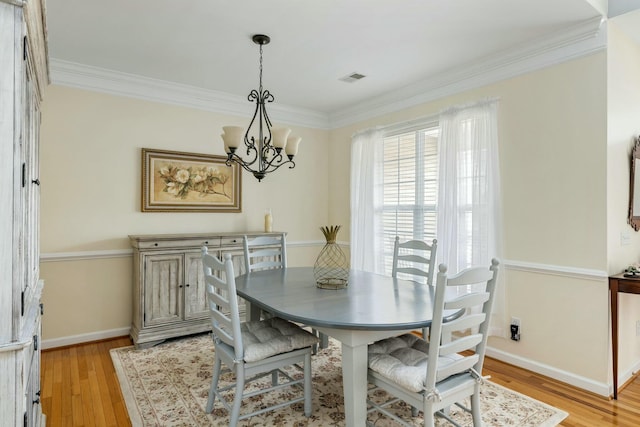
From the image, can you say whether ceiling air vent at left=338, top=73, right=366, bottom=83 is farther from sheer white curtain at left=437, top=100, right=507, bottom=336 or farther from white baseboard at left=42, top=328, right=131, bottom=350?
white baseboard at left=42, top=328, right=131, bottom=350

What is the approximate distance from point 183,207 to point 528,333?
3.53 m

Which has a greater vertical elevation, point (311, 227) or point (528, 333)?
point (311, 227)

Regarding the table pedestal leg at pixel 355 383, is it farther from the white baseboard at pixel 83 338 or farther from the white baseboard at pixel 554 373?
the white baseboard at pixel 83 338

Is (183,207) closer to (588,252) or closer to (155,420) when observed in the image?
(155,420)

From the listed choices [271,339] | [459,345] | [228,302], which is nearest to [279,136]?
[228,302]

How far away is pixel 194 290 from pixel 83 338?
113cm

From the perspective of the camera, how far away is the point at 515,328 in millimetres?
3090

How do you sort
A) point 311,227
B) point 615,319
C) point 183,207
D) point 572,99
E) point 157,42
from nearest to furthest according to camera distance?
1. point 615,319
2. point 572,99
3. point 157,42
4. point 183,207
5. point 311,227

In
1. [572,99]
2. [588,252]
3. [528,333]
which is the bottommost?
[528,333]

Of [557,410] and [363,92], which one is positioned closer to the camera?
[557,410]

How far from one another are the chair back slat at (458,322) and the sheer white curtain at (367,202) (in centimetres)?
244

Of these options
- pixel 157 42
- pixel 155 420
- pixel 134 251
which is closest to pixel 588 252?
pixel 155 420

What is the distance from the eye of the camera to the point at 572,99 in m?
2.78

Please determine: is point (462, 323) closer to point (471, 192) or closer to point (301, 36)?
point (471, 192)
